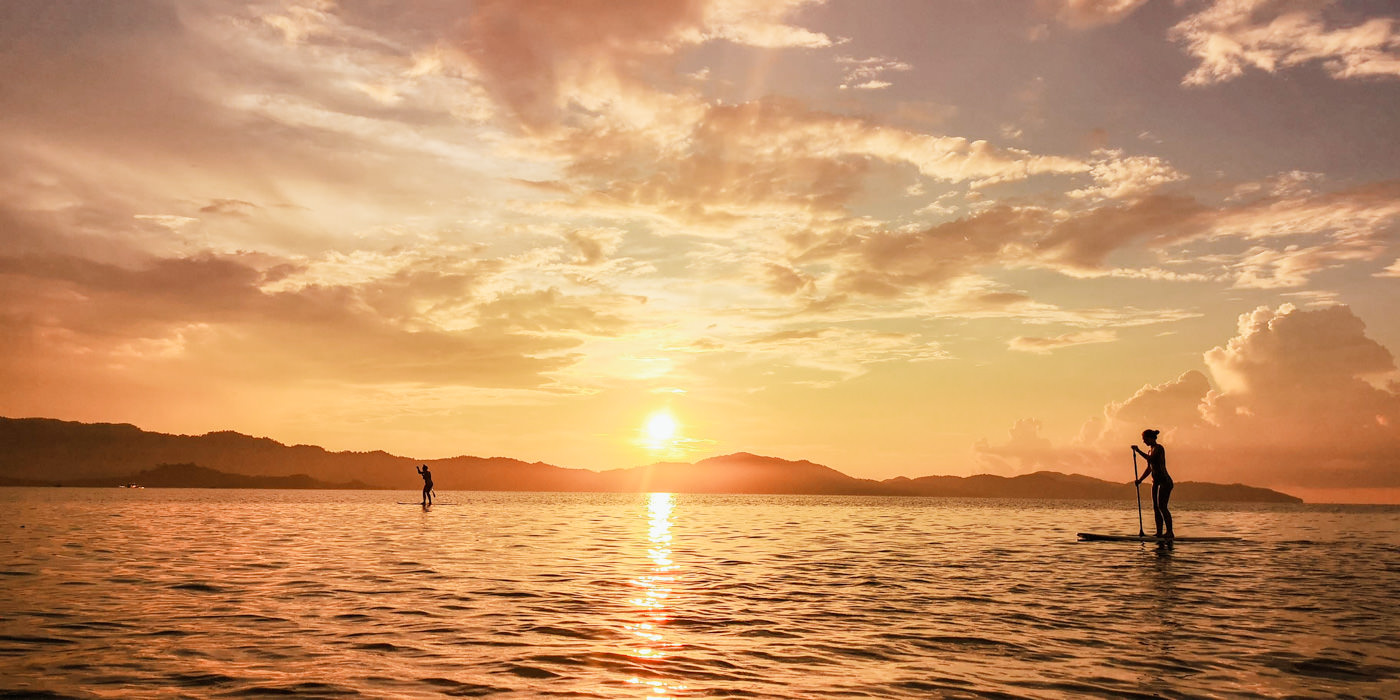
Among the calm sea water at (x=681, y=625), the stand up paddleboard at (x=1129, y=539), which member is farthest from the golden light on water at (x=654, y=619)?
the stand up paddleboard at (x=1129, y=539)

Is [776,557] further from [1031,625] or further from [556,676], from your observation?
[556,676]

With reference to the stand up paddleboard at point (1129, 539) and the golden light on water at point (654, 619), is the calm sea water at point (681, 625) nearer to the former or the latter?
the golden light on water at point (654, 619)

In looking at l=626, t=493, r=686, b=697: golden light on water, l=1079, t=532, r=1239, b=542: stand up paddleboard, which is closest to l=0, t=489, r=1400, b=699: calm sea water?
l=626, t=493, r=686, b=697: golden light on water

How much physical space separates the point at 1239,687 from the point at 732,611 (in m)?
8.36

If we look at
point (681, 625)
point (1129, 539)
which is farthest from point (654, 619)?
point (1129, 539)

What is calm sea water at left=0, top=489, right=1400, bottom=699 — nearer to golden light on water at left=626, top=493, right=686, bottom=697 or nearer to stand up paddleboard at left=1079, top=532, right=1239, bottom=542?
golden light on water at left=626, top=493, right=686, bottom=697

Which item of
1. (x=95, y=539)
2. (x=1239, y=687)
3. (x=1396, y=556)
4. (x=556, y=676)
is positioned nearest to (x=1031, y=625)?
(x=1239, y=687)

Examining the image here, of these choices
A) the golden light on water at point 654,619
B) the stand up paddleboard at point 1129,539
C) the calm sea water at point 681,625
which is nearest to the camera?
the golden light on water at point 654,619

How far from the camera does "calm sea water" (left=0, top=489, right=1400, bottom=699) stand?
33.1 feet

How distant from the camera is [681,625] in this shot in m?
14.1

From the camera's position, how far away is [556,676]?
1016 cm

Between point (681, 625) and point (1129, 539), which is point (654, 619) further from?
point (1129, 539)

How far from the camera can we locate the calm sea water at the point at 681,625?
10094mm

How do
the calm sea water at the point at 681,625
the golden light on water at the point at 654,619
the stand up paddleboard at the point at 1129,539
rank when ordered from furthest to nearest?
the stand up paddleboard at the point at 1129,539 < the calm sea water at the point at 681,625 < the golden light on water at the point at 654,619
